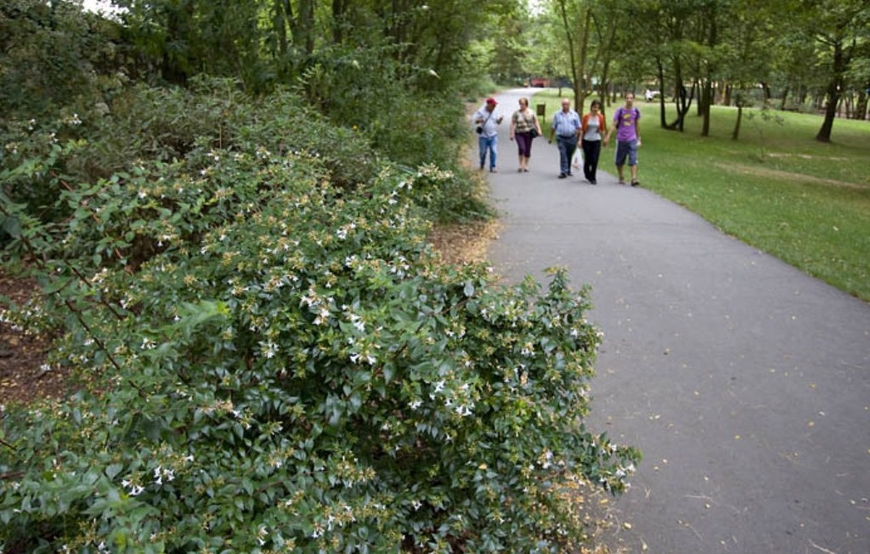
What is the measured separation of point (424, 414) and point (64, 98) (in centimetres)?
605

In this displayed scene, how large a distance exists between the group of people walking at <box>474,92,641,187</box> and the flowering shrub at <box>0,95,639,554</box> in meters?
11.3

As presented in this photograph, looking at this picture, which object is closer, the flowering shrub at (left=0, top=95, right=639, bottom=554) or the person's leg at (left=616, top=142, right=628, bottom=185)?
the flowering shrub at (left=0, top=95, right=639, bottom=554)

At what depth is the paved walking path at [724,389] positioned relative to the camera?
3.68 metres

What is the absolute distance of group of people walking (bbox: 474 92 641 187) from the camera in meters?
13.8

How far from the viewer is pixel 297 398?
2.57 m

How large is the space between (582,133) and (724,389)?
10.0 m

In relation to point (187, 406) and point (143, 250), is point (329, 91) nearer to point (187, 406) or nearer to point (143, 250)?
point (143, 250)

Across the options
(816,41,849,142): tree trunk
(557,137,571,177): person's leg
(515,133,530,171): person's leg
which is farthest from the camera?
(816,41,849,142): tree trunk

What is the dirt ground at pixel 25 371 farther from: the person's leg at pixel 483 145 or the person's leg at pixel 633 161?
the person's leg at pixel 483 145

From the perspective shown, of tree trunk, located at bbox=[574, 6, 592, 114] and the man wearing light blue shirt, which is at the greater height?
tree trunk, located at bbox=[574, 6, 592, 114]

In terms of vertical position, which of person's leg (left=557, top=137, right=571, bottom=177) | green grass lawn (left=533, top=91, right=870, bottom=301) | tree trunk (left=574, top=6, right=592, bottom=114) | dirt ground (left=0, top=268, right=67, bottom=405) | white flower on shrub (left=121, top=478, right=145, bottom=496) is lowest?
green grass lawn (left=533, top=91, right=870, bottom=301)

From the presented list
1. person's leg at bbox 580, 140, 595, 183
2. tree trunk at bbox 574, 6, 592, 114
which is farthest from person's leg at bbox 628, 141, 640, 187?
tree trunk at bbox 574, 6, 592, 114

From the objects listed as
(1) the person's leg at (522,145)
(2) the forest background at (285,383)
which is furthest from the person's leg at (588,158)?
(2) the forest background at (285,383)

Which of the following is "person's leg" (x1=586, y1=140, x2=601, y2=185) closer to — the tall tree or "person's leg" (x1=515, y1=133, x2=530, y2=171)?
"person's leg" (x1=515, y1=133, x2=530, y2=171)
